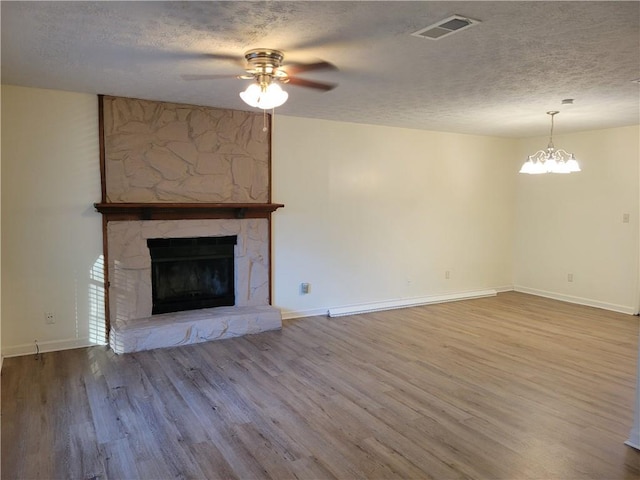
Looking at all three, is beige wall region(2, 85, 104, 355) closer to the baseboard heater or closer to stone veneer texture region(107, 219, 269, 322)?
stone veneer texture region(107, 219, 269, 322)

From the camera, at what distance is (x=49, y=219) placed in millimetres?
4215

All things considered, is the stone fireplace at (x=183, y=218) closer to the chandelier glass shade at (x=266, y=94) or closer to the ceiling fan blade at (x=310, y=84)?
the ceiling fan blade at (x=310, y=84)

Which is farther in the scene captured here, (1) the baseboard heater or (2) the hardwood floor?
(1) the baseboard heater

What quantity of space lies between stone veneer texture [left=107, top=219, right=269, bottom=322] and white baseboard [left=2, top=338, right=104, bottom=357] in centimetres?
35

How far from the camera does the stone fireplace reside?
14.6ft

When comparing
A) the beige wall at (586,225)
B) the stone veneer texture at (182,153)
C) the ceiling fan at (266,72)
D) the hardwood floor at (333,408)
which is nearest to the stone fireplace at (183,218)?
the stone veneer texture at (182,153)

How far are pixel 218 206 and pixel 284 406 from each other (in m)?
2.37

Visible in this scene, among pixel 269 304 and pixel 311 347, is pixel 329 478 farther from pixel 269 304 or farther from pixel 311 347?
pixel 269 304

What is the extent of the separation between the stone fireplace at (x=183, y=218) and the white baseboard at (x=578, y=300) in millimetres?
4319

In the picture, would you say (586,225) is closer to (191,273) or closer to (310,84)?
(310,84)

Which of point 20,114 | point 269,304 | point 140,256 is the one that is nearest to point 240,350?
point 269,304

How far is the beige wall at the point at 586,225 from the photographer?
599 centimetres

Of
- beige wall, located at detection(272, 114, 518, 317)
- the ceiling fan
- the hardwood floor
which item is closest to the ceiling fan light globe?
the ceiling fan

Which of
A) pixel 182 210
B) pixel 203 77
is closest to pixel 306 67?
pixel 203 77
